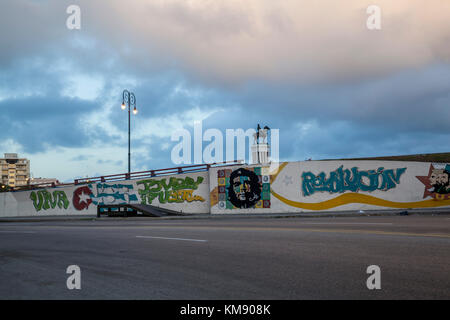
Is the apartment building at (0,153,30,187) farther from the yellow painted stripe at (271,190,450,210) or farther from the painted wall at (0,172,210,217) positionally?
the yellow painted stripe at (271,190,450,210)

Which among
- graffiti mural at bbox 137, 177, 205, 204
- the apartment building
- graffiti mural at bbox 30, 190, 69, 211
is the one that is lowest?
graffiti mural at bbox 30, 190, 69, 211

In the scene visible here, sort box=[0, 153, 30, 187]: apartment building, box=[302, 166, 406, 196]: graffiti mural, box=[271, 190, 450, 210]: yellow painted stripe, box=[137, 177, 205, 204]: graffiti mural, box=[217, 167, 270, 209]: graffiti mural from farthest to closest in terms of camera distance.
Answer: box=[0, 153, 30, 187]: apartment building, box=[137, 177, 205, 204]: graffiti mural, box=[217, 167, 270, 209]: graffiti mural, box=[302, 166, 406, 196]: graffiti mural, box=[271, 190, 450, 210]: yellow painted stripe

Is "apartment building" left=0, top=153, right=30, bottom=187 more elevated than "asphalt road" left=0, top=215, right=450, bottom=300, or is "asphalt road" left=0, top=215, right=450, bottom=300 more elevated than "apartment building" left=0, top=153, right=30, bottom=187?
"apartment building" left=0, top=153, right=30, bottom=187

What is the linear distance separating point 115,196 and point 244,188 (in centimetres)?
1374

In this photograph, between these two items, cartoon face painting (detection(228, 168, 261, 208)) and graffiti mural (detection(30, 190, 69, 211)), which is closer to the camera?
cartoon face painting (detection(228, 168, 261, 208))

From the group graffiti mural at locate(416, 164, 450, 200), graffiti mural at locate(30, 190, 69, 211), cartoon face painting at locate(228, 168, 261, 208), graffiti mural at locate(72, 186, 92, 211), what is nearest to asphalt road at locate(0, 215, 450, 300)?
graffiti mural at locate(416, 164, 450, 200)

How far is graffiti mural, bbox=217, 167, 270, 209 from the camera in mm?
29641

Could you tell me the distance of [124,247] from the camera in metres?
10.2

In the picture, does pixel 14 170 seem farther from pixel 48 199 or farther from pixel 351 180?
pixel 351 180

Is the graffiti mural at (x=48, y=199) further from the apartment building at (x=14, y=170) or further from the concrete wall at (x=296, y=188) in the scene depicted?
the apartment building at (x=14, y=170)

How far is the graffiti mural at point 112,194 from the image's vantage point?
3581 cm
